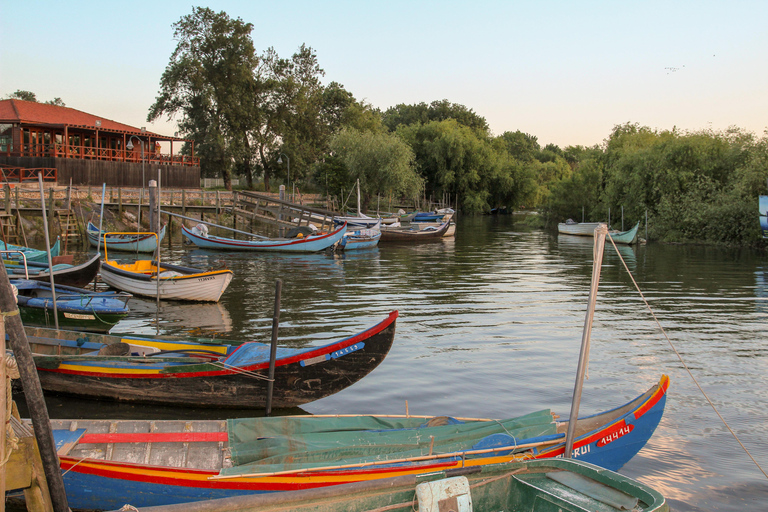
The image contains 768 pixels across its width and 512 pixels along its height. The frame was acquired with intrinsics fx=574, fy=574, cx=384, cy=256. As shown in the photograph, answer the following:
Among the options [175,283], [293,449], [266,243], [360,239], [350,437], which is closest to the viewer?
[293,449]

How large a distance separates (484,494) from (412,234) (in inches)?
1354

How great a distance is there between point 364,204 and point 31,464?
48322 millimetres

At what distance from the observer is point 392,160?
159 feet

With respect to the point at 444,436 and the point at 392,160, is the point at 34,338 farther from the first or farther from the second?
the point at 392,160

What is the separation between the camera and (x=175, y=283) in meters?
16.9

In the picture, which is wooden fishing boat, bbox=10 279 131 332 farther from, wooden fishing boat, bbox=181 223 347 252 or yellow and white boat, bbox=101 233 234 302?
wooden fishing boat, bbox=181 223 347 252

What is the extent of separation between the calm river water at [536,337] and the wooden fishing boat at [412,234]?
1018cm

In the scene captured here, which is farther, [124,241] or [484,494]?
[124,241]

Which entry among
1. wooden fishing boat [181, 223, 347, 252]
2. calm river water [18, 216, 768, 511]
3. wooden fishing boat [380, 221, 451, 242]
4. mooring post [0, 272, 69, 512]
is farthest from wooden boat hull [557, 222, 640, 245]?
mooring post [0, 272, 69, 512]

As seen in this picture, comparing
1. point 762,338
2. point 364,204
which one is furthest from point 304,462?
point 364,204

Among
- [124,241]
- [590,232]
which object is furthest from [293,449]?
[590,232]

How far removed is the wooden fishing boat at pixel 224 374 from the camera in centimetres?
836

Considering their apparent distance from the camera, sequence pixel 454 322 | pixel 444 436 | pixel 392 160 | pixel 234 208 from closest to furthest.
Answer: pixel 444 436, pixel 454 322, pixel 234 208, pixel 392 160

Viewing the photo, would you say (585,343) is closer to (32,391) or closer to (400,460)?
(400,460)
